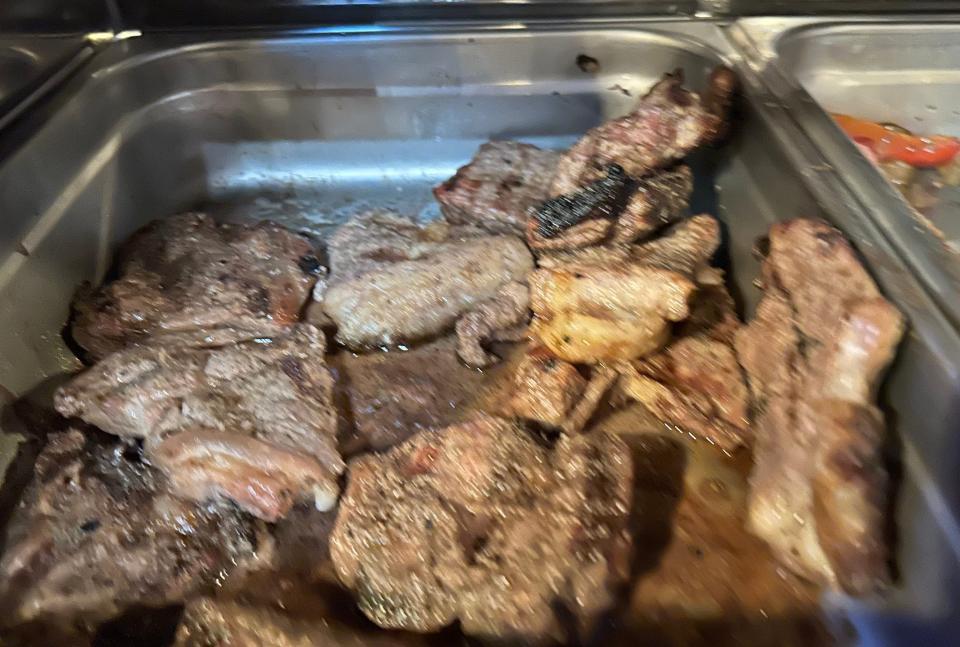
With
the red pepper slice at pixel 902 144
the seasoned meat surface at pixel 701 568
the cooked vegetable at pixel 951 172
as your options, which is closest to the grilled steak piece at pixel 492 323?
the seasoned meat surface at pixel 701 568

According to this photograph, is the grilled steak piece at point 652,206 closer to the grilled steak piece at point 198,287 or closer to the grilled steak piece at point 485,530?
the grilled steak piece at point 485,530

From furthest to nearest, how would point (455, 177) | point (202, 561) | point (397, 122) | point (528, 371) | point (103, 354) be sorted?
point (397, 122)
point (455, 177)
point (103, 354)
point (528, 371)
point (202, 561)

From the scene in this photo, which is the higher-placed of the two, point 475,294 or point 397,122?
point 397,122

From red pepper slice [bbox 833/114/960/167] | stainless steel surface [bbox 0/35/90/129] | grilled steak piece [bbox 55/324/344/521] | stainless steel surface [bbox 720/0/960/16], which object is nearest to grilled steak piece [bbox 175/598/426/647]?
grilled steak piece [bbox 55/324/344/521]

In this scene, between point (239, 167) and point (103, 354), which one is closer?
point (103, 354)

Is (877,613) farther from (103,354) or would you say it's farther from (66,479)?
(103,354)

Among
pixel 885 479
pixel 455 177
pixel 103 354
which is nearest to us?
pixel 885 479

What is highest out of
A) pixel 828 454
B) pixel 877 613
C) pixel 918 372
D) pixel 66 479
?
pixel 918 372

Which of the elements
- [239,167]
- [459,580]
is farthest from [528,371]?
[239,167]

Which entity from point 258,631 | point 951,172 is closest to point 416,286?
point 258,631
